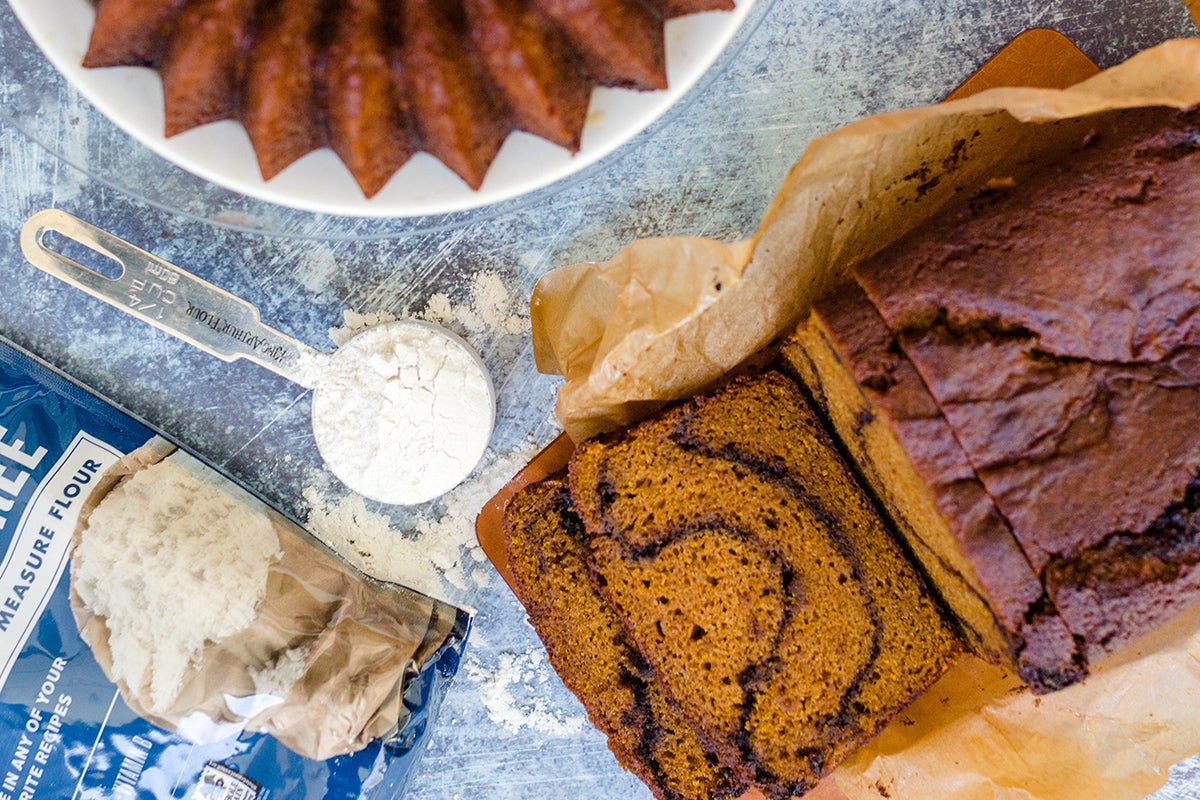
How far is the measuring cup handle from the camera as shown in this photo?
228 cm

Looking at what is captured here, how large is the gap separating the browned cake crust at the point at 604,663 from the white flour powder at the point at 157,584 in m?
0.68

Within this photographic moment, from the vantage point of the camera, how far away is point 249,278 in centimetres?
230

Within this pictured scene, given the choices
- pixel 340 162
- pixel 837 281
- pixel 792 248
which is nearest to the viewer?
pixel 340 162

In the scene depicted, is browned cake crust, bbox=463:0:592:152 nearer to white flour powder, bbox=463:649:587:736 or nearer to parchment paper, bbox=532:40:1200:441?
parchment paper, bbox=532:40:1200:441

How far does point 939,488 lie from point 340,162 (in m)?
1.24

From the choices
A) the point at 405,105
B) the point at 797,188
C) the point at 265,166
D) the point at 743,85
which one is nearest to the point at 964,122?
the point at 797,188

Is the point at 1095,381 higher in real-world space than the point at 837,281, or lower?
lower

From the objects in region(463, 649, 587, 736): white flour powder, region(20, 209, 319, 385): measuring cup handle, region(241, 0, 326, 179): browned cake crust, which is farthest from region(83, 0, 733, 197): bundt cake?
region(463, 649, 587, 736): white flour powder

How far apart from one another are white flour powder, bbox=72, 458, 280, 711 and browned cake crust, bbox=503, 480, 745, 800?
2.22 ft

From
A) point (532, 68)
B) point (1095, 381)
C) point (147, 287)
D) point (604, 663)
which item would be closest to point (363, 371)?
point (147, 287)

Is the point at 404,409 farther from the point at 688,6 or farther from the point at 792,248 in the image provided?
the point at 688,6

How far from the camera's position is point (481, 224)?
2.29m

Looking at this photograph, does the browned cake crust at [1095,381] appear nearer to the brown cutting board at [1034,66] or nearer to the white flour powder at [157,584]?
the brown cutting board at [1034,66]

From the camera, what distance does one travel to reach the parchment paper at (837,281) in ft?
6.20
